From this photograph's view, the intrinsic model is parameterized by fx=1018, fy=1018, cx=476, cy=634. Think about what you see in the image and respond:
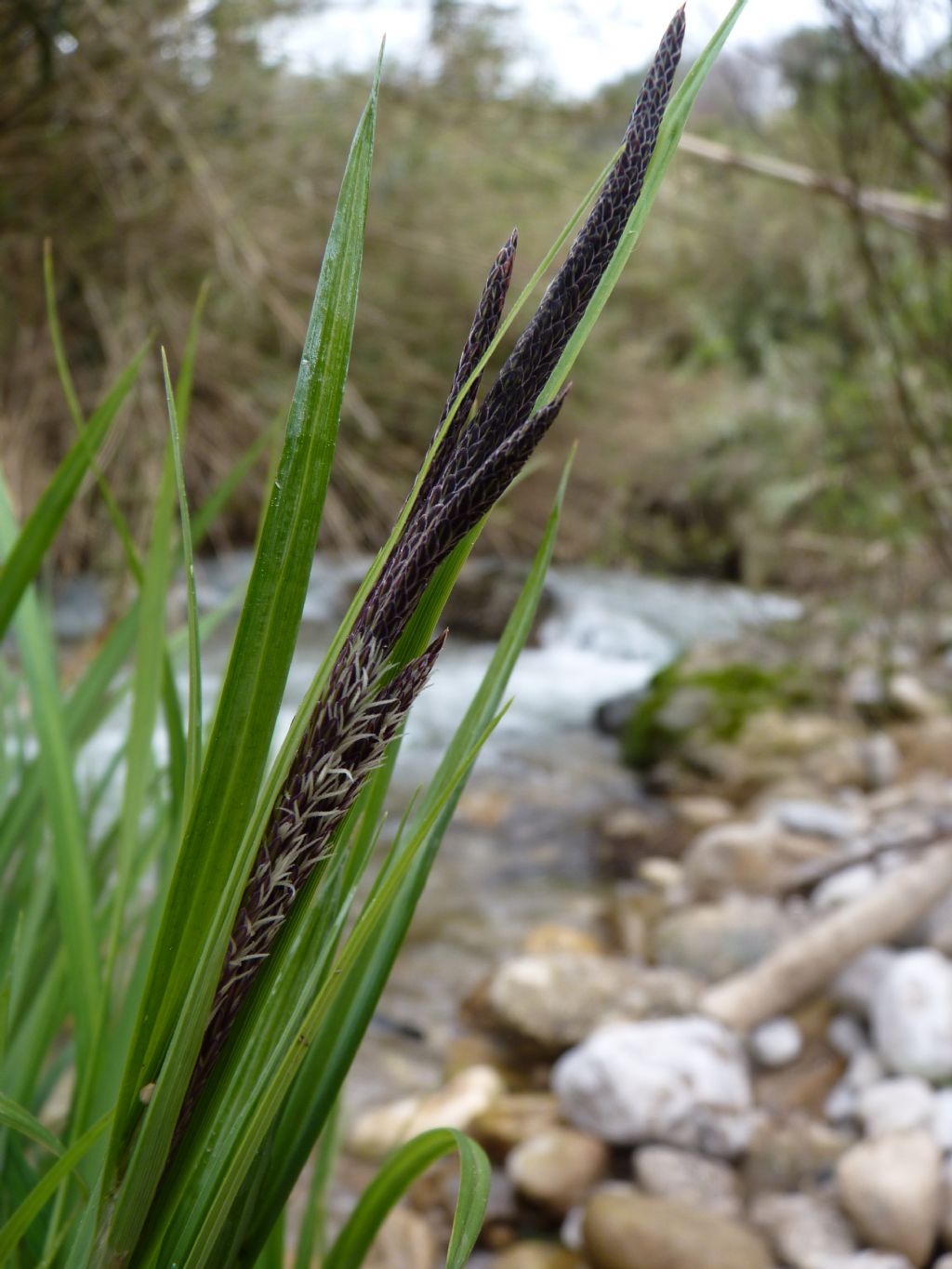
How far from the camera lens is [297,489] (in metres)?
0.35

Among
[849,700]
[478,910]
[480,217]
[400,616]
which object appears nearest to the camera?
[400,616]

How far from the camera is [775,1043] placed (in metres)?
2.79

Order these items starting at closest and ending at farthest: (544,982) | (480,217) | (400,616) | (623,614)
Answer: (400,616), (544,982), (480,217), (623,614)

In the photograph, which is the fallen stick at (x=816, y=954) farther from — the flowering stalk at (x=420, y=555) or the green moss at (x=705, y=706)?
the flowering stalk at (x=420, y=555)

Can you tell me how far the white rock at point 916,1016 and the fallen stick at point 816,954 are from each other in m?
0.16

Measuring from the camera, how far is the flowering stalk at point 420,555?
0.33 m

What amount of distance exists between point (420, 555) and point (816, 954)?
9.65ft

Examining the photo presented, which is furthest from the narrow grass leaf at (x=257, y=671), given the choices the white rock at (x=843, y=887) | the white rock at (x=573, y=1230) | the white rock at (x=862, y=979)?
the white rock at (x=843, y=887)

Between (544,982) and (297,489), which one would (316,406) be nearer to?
(297,489)

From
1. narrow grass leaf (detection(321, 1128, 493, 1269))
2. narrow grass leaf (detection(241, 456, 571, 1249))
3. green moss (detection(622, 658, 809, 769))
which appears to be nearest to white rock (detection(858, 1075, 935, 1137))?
narrow grass leaf (detection(321, 1128, 493, 1269))

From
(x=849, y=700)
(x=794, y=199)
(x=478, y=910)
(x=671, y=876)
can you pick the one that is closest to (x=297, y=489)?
(x=478, y=910)

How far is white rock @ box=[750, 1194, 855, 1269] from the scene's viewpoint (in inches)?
81.2

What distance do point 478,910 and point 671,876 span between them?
81 centimetres

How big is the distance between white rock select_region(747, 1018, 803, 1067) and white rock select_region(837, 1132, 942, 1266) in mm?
538
